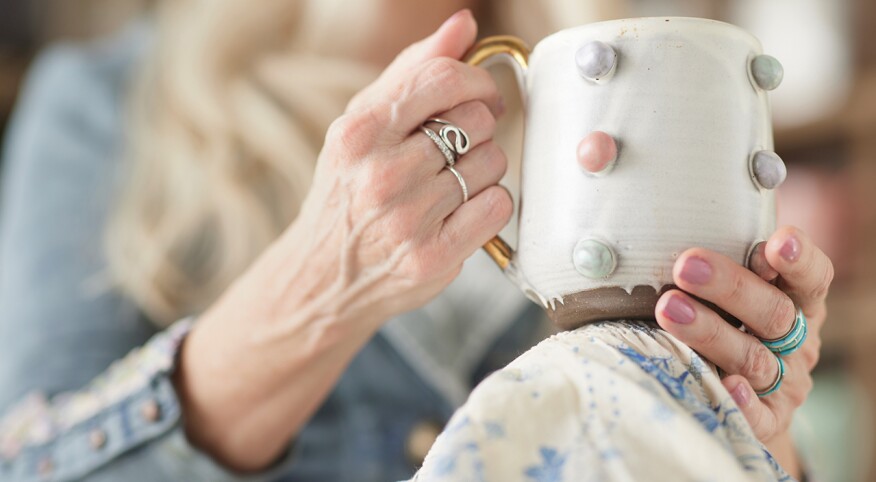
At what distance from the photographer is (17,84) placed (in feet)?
5.08

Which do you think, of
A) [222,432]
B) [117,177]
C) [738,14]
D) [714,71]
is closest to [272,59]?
[117,177]

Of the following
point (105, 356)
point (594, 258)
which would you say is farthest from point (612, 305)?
point (105, 356)

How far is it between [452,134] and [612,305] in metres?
0.11

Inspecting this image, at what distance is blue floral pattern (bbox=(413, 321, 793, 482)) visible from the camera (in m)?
0.32

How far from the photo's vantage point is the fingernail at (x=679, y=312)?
351 millimetres

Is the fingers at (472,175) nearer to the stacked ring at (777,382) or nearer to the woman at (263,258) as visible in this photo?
the woman at (263,258)

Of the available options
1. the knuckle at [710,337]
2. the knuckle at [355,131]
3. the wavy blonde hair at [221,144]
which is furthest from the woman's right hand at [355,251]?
the wavy blonde hair at [221,144]

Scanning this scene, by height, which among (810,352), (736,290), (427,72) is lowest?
(810,352)

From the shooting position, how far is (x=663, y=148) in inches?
14.0

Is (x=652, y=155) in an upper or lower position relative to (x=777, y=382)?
upper

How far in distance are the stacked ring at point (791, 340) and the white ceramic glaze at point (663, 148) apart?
0.12 ft

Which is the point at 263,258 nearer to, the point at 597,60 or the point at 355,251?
the point at 355,251

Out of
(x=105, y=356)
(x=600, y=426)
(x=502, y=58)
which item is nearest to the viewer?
(x=600, y=426)

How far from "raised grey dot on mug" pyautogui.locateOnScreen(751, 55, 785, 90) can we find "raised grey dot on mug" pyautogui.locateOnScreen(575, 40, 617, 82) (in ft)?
0.19
